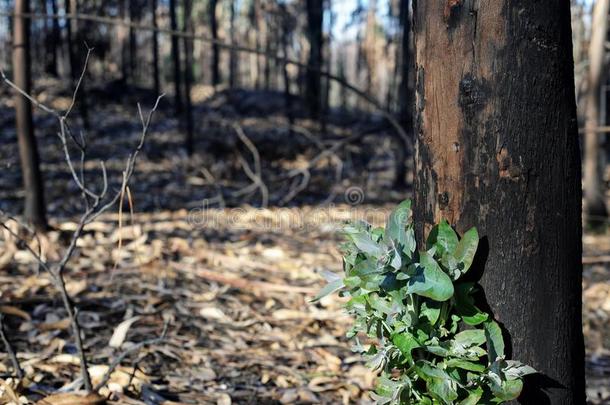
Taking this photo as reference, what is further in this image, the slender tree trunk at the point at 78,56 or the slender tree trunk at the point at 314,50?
the slender tree trunk at the point at 314,50

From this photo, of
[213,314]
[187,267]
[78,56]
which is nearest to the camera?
[213,314]

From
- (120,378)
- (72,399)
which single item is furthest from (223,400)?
(72,399)

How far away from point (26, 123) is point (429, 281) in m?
5.17

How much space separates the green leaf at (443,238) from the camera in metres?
1.66

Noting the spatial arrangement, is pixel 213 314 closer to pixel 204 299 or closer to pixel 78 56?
pixel 204 299

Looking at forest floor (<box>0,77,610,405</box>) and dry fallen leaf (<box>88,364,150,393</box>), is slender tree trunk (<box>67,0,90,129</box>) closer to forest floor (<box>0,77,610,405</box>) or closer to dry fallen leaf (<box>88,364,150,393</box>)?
forest floor (<box>0,77,610,405</box>)

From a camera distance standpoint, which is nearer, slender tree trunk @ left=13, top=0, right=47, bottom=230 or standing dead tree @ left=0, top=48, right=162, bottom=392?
standing dead tree @ left=0, top=48, right=162, bottom=392

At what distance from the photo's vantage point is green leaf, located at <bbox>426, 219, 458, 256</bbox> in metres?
1.66

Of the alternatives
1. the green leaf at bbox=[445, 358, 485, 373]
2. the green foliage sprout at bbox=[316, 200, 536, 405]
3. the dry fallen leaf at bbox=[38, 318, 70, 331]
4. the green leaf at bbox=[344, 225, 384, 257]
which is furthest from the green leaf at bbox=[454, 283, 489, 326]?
the dry fallen leaf at bbox=[38, 318, 70, 331]

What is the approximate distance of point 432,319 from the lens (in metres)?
1.65

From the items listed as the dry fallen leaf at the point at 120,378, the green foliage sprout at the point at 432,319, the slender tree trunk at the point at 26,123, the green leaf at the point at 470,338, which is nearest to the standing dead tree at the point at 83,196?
Answer: the dry fallen leaf at the point at 120,378

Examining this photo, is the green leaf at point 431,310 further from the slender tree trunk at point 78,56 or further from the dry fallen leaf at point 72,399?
the slender tree trunk at point 78,56

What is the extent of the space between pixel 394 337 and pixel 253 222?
6.57 m

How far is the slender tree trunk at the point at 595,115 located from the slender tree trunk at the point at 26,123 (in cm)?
618
